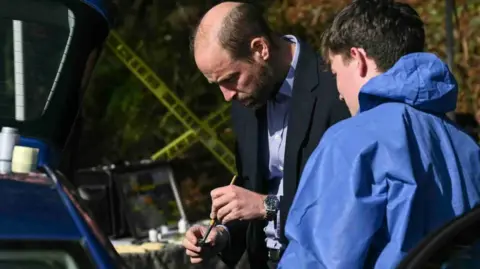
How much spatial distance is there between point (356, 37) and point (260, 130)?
101cm

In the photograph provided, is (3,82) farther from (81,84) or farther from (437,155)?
(437,155)

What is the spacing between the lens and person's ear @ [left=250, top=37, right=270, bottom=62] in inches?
144

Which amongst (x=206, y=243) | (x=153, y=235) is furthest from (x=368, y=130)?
(x=153, y=235)

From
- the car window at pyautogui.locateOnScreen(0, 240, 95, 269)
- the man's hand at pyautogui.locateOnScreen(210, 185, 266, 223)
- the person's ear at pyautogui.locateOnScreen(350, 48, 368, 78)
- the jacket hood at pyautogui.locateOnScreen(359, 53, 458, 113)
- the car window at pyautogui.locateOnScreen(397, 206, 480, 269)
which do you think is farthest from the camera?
the man's hand at pyautogui.locateOnScreen(210, 185, 266, 223)

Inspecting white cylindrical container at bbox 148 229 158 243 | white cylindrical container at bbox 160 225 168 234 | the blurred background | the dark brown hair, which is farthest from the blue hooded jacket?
the blurred background

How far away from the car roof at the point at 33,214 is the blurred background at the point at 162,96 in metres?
4.99

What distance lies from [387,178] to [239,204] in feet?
3.70

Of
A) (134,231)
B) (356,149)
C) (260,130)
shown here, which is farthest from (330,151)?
(134,231)

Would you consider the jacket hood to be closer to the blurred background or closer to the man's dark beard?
Result: the man's dark beard

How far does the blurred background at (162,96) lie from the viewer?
7.60m

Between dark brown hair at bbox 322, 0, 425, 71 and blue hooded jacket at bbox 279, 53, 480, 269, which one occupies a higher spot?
dark brown hair at bbox 322, 0, 425, 71

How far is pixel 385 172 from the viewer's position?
244cm

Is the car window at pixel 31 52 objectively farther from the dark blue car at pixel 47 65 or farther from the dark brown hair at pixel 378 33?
the dark brown hair at pixel 378 33

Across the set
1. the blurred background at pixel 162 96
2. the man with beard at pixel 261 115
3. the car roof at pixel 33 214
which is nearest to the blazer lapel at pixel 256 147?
the man with beard at pixel 261 115
